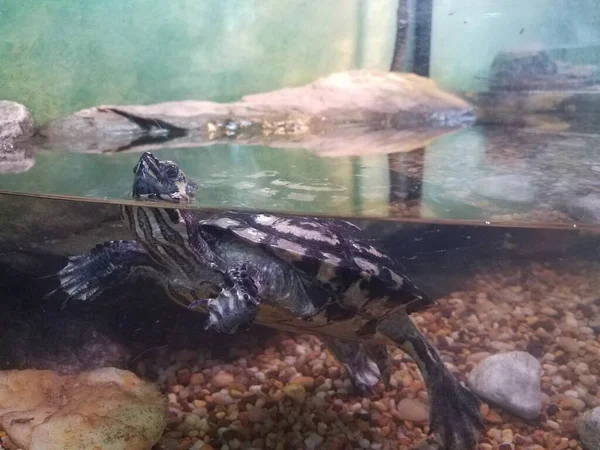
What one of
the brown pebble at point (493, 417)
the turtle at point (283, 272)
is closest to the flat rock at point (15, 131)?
the turtle at point (283, 272)

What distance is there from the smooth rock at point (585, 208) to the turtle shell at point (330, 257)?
1.18m

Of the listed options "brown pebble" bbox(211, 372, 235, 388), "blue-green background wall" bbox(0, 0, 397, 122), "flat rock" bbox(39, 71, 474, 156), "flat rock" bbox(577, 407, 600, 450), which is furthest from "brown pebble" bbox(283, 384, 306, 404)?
"blue-green background wall" bbox(0, 0, 397, 122)

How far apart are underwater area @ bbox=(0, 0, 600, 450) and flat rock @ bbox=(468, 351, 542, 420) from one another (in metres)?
0.01

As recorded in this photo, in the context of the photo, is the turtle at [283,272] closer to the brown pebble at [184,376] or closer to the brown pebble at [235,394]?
the brown pebble at [235,394]

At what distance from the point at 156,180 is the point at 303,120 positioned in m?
5.80

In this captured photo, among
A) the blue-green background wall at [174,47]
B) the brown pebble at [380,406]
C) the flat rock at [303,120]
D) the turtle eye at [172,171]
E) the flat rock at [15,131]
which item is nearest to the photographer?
the turtle eye at [172,171]

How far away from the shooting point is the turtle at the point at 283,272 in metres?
2.96

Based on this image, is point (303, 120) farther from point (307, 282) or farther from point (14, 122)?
point (307, 282)

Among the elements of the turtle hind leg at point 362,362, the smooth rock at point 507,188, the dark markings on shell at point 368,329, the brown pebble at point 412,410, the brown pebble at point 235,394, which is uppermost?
the smooth rock at point 507,188

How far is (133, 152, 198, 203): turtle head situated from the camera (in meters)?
2.64

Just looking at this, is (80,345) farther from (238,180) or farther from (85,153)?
(85,153)

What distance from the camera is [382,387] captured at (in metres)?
3.91

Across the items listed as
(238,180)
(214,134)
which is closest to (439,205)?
(238,180)

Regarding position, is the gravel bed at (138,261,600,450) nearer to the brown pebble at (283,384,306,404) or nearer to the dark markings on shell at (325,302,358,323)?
the brown pebble at (283,384,306,404)
